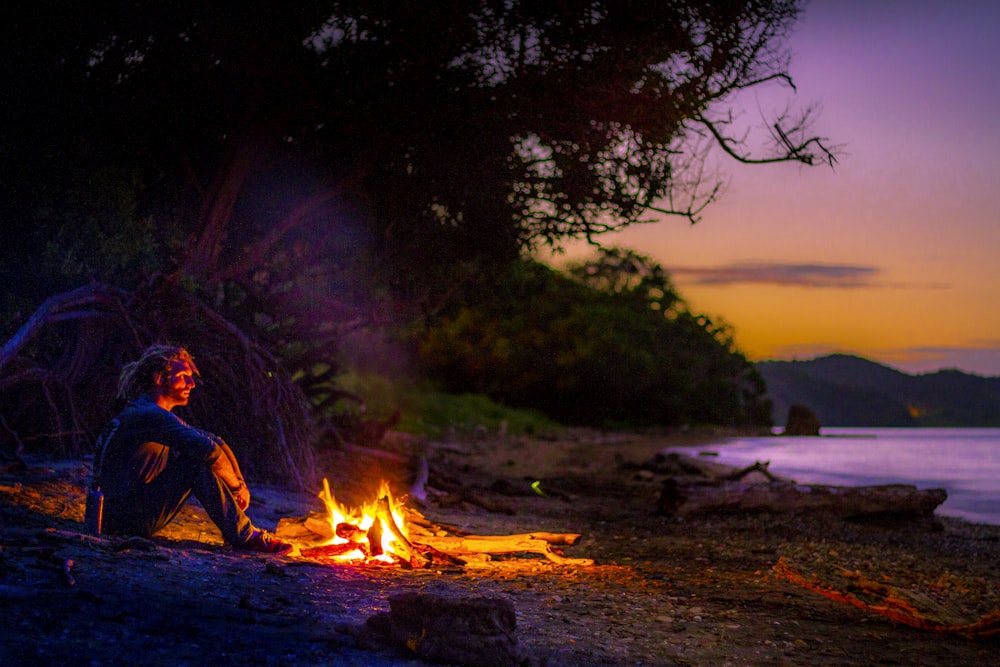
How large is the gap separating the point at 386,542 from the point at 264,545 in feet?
3.41

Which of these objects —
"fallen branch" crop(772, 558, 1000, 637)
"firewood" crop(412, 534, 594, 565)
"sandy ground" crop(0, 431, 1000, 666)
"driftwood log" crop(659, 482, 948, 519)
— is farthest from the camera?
"driftwood log" crop(659, 482, 948, 519)

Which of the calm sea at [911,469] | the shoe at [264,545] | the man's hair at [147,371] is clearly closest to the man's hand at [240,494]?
the shoe at [264,545]

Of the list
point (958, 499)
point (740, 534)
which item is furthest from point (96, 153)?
point (958, 499)

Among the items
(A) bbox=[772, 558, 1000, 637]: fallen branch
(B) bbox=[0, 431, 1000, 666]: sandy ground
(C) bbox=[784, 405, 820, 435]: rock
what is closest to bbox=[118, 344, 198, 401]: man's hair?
(B) bbox=[0, 431, 1000, 666]: sandy ground

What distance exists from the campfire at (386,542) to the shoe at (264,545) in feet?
0.61

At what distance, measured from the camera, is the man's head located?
20.9 feet

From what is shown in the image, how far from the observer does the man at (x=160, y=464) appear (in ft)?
20.3

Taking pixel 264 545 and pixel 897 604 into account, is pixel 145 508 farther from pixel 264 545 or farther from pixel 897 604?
pixel 897 604

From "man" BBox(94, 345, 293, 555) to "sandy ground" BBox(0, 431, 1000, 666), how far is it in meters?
0.29

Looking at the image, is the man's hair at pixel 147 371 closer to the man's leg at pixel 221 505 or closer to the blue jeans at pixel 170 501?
the blue jeans at pixel 170 501

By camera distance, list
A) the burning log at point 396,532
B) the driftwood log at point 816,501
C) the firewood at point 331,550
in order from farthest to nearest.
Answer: the driftwood log at point 816,501 < the burning log at point 396,532 < the firewood at point 331,550

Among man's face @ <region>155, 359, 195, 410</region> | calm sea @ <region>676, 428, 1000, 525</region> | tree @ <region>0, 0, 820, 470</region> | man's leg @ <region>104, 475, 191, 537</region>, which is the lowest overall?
calm sea @ <region>676, 428, 1000, 525</region>

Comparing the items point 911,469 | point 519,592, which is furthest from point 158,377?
point 911,469

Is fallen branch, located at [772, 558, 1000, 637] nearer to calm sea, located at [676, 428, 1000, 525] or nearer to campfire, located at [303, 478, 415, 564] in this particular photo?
campfire, located at [303, 478, 415, 564]
